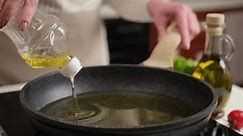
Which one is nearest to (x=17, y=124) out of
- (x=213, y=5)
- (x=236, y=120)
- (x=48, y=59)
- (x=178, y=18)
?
(x=48, y=59)

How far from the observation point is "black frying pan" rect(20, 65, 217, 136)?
2.26 feet

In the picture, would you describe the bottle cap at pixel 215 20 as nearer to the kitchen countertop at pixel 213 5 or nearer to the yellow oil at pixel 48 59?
the yellow oil at pixel 48 59

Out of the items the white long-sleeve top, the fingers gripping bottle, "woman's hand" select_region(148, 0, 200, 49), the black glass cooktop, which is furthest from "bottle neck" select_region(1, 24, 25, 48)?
"woman's hand" select_region(148, 0, 200, 49)

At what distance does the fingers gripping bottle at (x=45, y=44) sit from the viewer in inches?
32.6

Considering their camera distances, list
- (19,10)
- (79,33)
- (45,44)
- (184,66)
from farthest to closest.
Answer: (79,33) → (184,66) → (45,44) → (19,10)

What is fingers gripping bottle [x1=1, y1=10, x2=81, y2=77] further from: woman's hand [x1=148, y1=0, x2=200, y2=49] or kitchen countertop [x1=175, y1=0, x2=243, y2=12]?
kitchen countertop [x1=175, y1=0, x2=243, y2=12]

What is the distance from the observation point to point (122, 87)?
949 millimetres

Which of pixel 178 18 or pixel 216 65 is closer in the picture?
pixel 216 65

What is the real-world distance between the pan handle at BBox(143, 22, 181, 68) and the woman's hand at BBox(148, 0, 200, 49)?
22 mm

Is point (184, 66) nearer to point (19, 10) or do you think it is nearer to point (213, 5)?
point (19, 10)

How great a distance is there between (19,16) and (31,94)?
0.50ft

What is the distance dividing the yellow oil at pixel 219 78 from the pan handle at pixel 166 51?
145mm

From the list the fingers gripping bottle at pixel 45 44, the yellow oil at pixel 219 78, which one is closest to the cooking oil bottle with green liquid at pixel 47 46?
the fingers gripping bottle at pixel 45 44

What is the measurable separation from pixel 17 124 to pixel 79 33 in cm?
55
